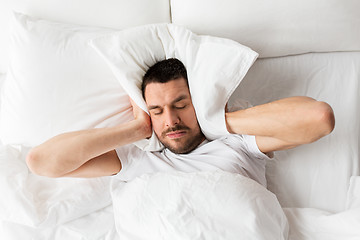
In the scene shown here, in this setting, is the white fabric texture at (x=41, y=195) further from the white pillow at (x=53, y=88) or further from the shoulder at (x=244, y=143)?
the shoulder at (x=244, y=143)

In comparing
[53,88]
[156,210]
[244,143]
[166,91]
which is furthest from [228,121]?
[53,88]

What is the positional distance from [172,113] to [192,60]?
21cm

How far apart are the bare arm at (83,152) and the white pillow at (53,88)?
0.16 metres

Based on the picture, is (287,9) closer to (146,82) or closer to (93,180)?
(146,82)

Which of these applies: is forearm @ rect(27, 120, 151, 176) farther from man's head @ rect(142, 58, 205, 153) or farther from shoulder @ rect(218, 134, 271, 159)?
shoulder @ rect(218, 134, 271, 159)

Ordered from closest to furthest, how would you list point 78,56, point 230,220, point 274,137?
point 230,220
point 274,137
point 78,56

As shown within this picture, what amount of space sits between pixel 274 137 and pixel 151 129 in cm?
46

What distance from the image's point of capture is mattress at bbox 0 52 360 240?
3.58 ft

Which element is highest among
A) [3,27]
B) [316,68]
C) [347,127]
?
[3,27]

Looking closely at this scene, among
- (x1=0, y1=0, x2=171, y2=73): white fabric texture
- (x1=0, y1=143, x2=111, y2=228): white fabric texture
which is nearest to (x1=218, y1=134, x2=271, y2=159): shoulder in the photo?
(x1=0, y1=143, x2=111, y2=228): white fabric texture

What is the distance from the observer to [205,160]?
1199 millimetres

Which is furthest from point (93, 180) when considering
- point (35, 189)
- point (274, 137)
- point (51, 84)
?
point (274, 137)

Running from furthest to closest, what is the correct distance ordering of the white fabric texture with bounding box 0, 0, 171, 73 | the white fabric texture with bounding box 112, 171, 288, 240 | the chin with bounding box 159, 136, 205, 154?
the white fabric texture with bounding box 0, 0, 171, 73, the chin with bounding box 159, 136, 205, 154, the white fabric texture with bounding box 112, 171, 288, 240

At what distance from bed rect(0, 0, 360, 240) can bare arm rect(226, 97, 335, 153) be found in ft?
0.58
